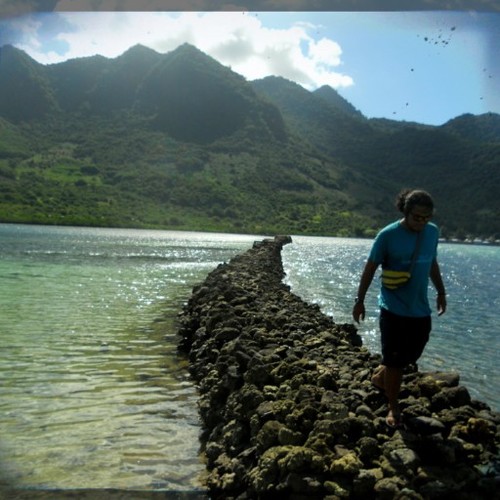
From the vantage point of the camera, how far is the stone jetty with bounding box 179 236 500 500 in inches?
211

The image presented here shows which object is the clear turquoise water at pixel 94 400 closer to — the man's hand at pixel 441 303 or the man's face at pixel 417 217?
the man's hand at pixel 441 303

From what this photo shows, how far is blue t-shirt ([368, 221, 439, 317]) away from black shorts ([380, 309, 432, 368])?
0.08 metres

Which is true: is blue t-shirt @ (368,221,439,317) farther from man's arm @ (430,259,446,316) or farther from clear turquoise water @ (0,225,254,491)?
clear turquoise water @ (0,225,254,491)

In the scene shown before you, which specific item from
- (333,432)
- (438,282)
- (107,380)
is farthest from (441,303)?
(107,380)

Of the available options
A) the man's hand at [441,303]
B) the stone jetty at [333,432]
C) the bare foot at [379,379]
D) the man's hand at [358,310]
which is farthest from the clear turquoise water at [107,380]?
the man's hand at [441,303]

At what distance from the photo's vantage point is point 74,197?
168125 mm

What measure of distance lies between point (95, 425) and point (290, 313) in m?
7.08

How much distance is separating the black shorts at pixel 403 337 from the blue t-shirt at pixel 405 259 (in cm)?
8

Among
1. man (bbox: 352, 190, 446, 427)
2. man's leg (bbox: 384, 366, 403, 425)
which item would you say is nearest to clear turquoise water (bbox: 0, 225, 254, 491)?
man's leg (bbox: 384, 366, 403, 425)

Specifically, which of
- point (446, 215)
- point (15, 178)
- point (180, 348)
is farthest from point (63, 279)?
point (446, 215)

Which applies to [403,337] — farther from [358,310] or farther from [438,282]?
[438,282]

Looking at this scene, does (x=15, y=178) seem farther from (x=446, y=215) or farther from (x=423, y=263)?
(x=423, y=263)

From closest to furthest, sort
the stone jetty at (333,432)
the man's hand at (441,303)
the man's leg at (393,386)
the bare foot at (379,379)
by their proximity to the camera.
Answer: the stone jetty at (333,432) < the man's leg at (393,386) < the bare foot at (379,379) < the man's hand at (441,303)

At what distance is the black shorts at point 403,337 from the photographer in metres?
6.27
